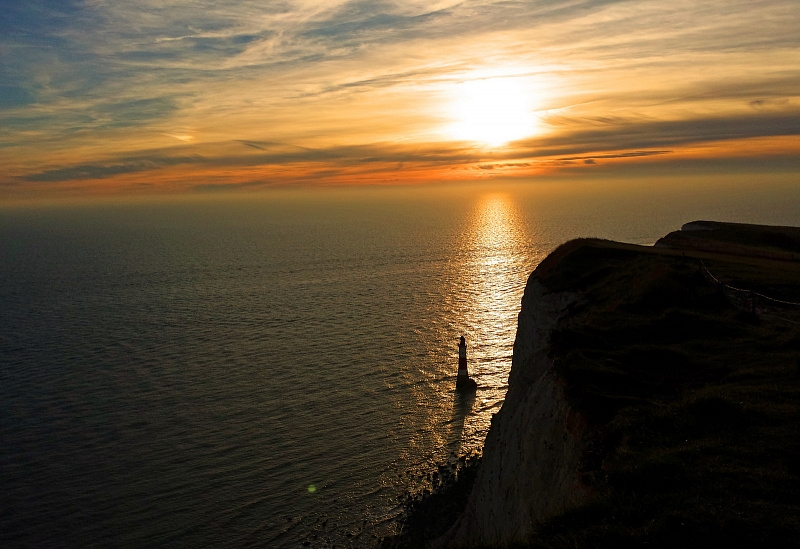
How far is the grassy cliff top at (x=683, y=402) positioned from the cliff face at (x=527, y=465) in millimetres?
872

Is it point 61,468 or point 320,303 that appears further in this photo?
A: point 320,303

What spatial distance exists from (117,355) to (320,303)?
97.6 feet

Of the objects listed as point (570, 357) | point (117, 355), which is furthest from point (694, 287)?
point (117, 355)

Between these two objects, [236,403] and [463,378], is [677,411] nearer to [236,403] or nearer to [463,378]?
[463,378]

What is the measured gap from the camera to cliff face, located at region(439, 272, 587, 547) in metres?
16.4

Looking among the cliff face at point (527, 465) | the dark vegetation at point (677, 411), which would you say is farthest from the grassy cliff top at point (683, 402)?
the cliff face at point (527, 465)

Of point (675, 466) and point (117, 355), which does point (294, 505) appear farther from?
A: point (117, 355)

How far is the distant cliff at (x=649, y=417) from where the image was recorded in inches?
429

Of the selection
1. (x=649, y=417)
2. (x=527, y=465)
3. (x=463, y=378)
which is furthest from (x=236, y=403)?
(x=649, y=417)

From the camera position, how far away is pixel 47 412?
44.2 meters

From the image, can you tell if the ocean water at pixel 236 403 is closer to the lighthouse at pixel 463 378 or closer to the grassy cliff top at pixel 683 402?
the lighthouse at pixel 463 378

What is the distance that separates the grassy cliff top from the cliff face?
2.86 feet

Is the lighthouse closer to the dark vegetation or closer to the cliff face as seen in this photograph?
the dark vegetation

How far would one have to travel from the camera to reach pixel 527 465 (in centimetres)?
2089
